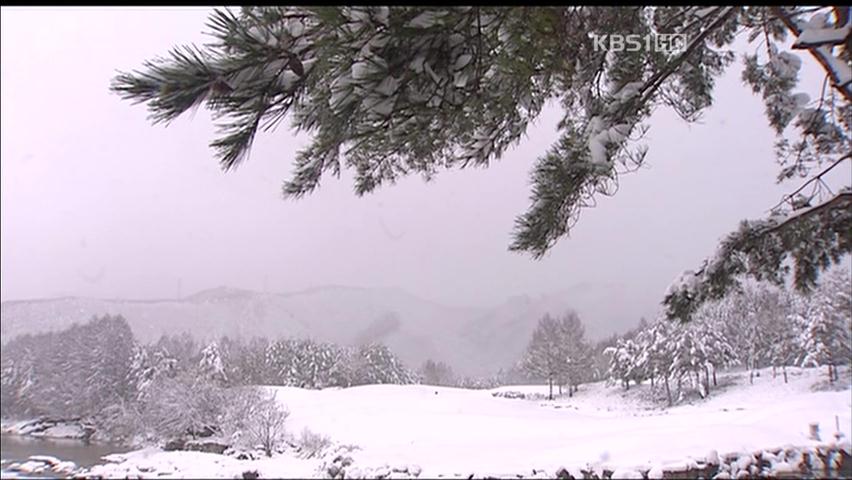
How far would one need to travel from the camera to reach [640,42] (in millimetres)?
1740

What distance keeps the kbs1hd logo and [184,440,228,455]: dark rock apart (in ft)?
46.0

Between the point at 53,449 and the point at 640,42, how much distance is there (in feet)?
45.3

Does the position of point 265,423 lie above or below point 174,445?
above

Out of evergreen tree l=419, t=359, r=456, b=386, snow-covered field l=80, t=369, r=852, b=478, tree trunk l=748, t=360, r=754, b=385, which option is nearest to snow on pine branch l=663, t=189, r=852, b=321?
snow-covered field l=80, t=369, r=852, b=478

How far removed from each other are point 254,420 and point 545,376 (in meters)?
10.9

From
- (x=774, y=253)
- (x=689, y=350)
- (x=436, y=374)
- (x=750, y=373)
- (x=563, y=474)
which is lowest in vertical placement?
(x=436, y=374)

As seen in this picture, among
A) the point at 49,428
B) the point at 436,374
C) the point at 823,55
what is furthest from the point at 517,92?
the point at 436,374

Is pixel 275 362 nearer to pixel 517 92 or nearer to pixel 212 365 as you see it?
pixel 212 365

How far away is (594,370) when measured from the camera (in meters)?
19.2

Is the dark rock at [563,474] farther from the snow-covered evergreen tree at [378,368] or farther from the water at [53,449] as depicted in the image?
the snow-covered evergreen tree at [378,368]

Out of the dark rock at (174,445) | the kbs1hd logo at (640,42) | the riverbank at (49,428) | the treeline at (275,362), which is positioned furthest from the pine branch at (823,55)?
the treeline at (275,362)

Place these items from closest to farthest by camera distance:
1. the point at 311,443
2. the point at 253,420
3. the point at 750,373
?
the point at 311,443 < the point at 253,420 < the point at 750,373

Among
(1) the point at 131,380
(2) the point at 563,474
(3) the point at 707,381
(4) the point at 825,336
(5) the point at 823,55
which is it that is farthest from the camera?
(3) the point at 707,381

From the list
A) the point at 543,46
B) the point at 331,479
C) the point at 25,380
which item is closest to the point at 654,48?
the point at 543,46
